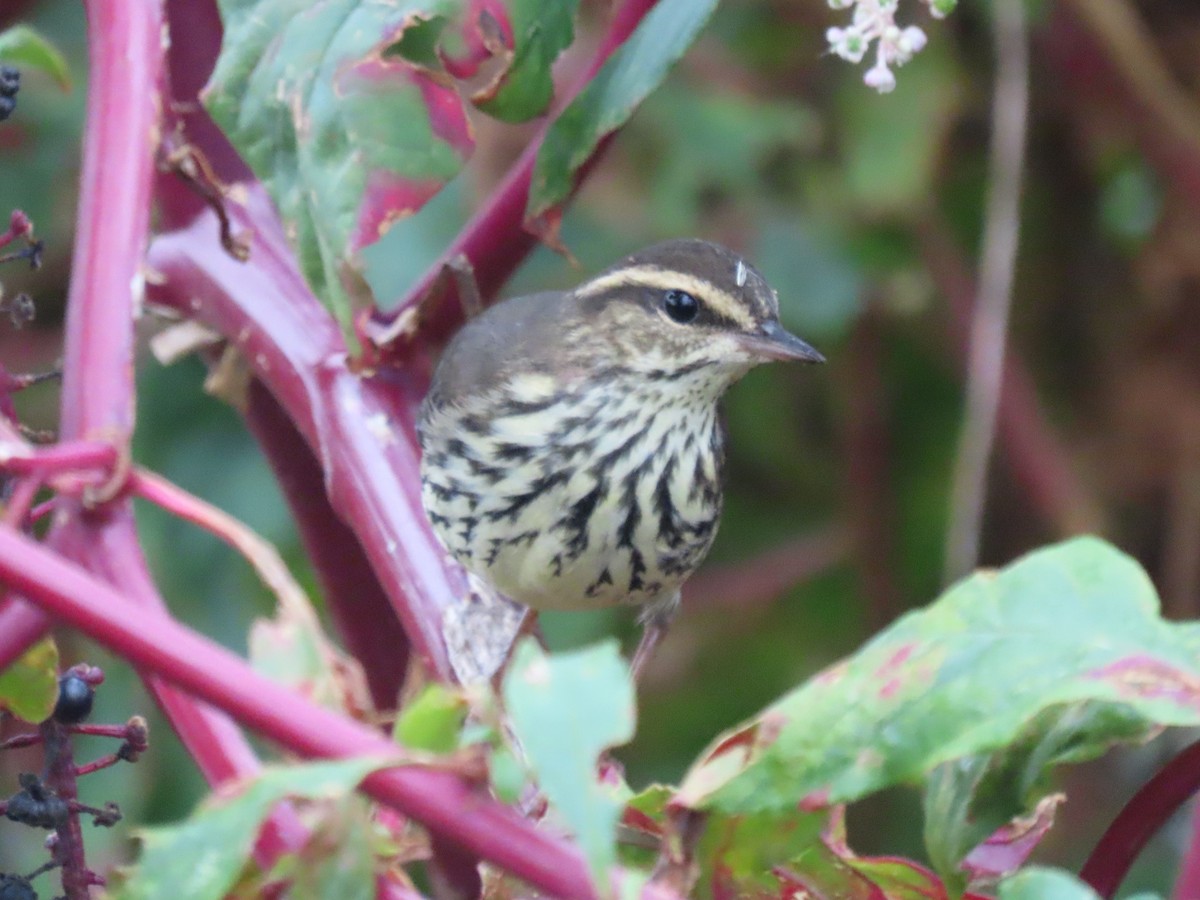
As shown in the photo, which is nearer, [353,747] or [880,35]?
[353,747]

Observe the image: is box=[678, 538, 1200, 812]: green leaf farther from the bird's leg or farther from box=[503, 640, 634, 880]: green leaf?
the bird's leg

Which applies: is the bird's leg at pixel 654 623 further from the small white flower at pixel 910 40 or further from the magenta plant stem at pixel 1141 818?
the magenta plant stem at pixel 1141 818

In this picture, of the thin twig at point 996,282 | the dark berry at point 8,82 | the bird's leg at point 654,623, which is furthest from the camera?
the thin twig at point 996,282

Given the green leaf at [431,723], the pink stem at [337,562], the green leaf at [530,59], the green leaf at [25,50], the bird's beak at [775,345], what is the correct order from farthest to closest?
the bird's beak at [775,345], the pink stem at [337,562], the green leaf at [530,59], the green leaf at [25,50], the green leaf at [431,723]

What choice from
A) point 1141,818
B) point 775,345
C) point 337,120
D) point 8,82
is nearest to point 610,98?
point 337,120

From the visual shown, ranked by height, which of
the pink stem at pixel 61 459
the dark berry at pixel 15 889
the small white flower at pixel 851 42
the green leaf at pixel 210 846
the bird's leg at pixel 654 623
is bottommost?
the bird's leg at pixel 654 623

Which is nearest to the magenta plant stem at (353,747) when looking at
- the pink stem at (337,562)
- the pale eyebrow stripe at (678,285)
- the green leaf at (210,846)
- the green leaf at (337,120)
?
the green leaf at (210,846)

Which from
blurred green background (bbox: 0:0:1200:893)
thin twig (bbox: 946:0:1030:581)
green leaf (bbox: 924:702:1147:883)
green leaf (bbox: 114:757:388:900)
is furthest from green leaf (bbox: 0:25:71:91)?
blurred green background (bbox: 0:0:1200:893)

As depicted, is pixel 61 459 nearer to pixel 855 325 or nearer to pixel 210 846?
pixel 210 846
